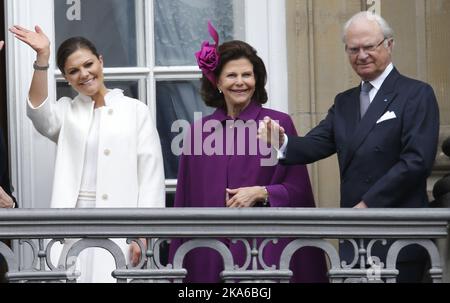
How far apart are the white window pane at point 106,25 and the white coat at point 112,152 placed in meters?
0.73

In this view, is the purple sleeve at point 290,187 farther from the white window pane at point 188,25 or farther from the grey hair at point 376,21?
the white window pane at point 188,25

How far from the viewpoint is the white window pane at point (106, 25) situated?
1291 centimetres

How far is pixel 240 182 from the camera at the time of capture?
11.9 m

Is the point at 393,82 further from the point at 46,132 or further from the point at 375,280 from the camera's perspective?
the point at 46,132

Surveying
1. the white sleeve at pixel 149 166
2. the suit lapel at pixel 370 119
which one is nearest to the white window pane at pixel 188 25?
the white sleeve at pixel 149 166

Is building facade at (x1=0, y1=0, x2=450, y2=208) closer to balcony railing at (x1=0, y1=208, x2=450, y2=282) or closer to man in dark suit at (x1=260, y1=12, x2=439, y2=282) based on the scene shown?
man in dark suit at (x1=260, y1=12, x2=439, y2=282)

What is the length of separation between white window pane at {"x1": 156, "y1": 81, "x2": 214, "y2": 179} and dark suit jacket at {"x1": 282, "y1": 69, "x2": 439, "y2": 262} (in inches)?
49.3

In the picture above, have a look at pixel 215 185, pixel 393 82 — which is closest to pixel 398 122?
pixel 393 82

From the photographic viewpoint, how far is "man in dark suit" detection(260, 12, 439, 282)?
11289mm

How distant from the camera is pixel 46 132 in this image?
12.2 metres

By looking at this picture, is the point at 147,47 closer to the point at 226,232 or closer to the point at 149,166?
the point at 149,166

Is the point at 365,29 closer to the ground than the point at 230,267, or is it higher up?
higher up

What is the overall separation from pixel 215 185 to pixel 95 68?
87cm

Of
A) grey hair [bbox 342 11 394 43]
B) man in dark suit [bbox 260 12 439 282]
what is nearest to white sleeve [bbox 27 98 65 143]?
man in dark suit [bbox 260 12 439 282]
